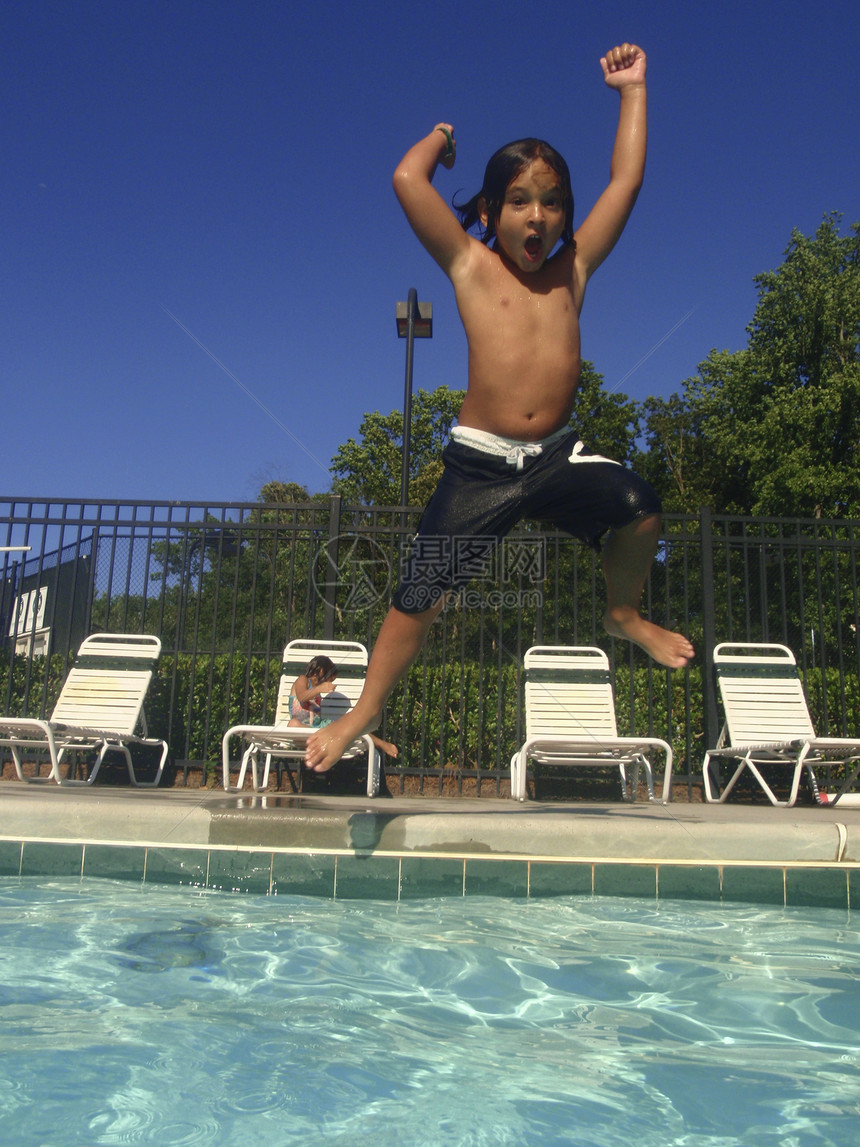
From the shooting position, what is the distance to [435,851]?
10.8 feet

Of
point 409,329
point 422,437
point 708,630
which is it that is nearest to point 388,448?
point 422,437

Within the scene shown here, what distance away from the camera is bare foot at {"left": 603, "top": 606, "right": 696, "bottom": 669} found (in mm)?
2684

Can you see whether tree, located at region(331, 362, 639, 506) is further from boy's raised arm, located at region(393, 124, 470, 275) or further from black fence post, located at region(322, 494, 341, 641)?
boy's raised arm, located at region(393, 124, 470, 275)

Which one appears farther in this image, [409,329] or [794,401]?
[794,401]

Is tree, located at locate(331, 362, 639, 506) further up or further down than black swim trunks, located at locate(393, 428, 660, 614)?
further up

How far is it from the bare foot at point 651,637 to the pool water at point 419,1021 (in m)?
0.90

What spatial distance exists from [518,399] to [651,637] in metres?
0.86

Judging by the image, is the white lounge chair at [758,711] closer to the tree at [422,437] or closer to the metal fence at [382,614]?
the metal fence at [382,614]

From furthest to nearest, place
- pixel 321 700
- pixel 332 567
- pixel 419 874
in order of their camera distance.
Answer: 1. pixel 332 567
2. pixel 321 700
3. pixel 419 874

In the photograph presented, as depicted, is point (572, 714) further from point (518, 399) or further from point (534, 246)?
point (534, 246)

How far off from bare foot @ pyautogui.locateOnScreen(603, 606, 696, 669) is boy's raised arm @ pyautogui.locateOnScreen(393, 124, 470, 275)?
1.21m

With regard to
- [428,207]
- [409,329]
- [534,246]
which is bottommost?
[534,246]

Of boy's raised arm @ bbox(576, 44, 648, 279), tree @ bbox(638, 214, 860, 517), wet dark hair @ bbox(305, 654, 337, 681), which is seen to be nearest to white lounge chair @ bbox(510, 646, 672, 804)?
wet dark hair @ bbox(305, 654, 337, 681)

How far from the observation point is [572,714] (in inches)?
243
